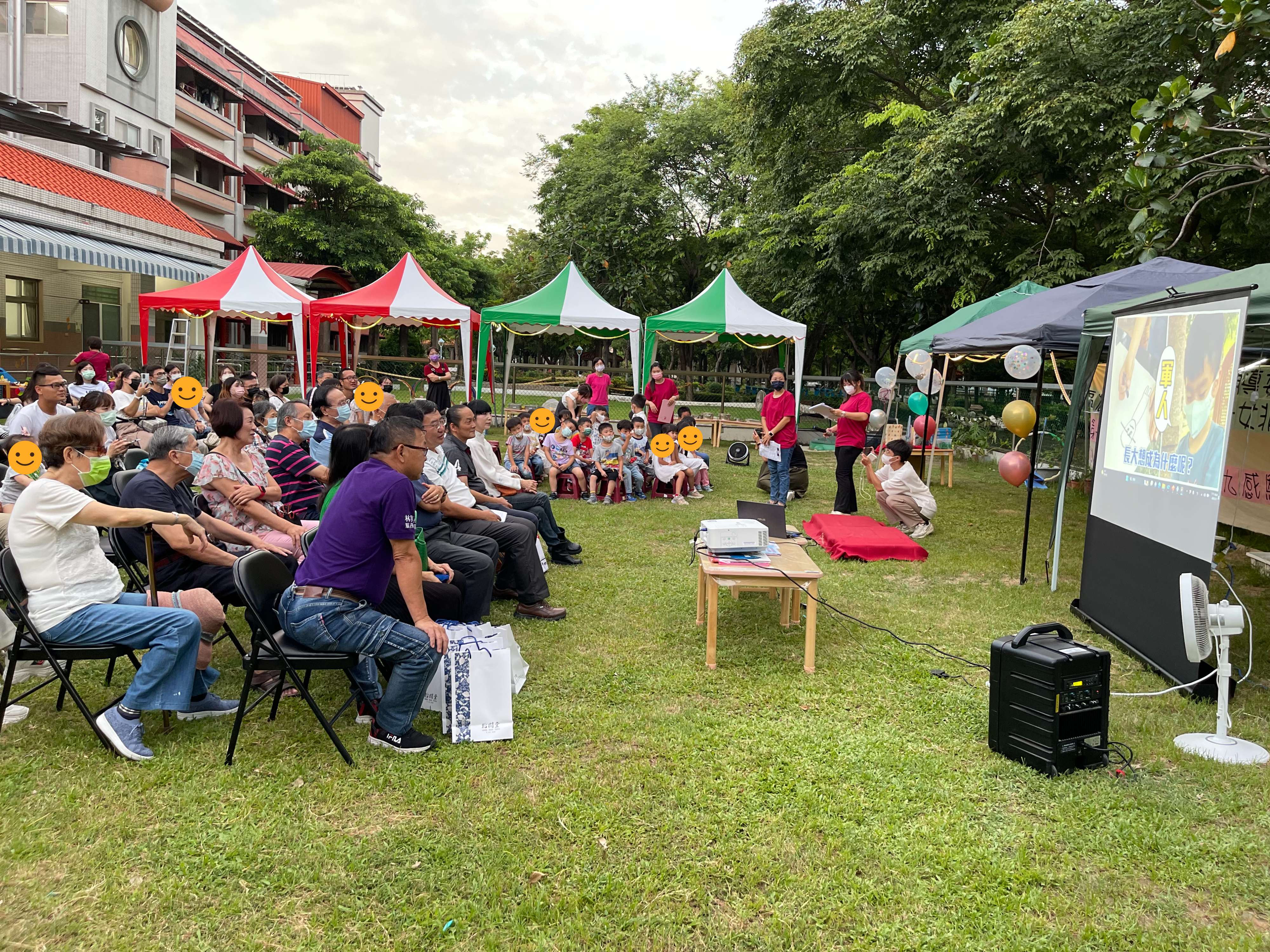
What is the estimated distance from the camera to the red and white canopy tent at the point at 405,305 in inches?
587

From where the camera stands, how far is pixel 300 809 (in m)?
3.22

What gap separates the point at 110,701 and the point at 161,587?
62 cm

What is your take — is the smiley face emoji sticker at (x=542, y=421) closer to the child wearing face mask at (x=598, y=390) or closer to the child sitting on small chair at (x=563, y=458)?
the child sitting on small chair at (x=563, y=458)

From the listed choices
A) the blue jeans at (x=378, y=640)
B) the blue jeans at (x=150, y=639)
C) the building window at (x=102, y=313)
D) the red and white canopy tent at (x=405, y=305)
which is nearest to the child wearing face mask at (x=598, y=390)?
the red and white canopy tent at (x=405, y=305)

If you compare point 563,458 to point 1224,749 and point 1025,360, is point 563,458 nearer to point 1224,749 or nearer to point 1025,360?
point 1025,360

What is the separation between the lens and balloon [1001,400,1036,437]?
755 centimetres

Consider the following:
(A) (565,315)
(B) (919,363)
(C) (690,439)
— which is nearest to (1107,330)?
(C) (690,439)

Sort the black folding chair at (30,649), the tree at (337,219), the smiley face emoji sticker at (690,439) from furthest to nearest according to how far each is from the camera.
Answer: the tree at (337,219)
the smiley face emoji sticker at (690,439)
the black folding chair at (30,649)

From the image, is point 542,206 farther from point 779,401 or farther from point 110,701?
point 110,701

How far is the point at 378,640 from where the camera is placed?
352 centimetres

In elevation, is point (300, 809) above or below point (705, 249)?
below

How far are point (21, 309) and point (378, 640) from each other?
1996cm

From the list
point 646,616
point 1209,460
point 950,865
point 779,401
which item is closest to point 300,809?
point 950,865

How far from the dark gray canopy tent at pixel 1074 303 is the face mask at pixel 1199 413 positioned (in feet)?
8.20
